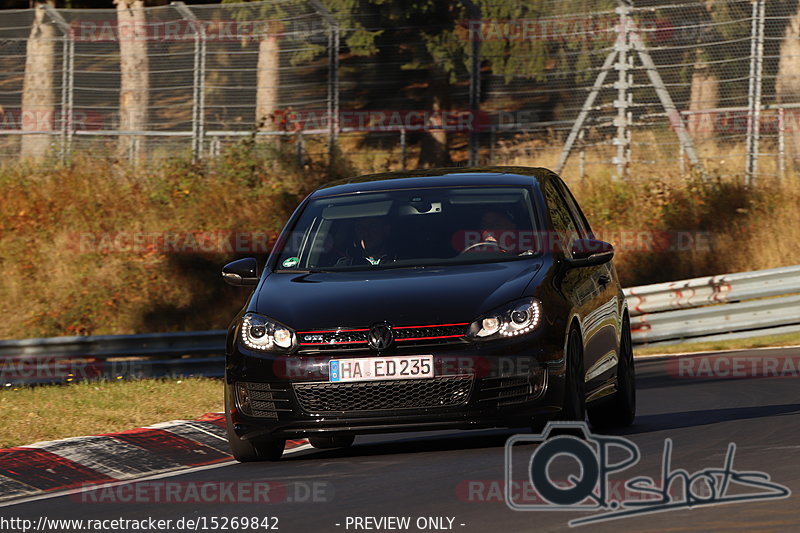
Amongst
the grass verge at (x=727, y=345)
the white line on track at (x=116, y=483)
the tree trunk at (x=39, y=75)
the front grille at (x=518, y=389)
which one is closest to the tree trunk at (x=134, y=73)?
the tree trunk at (x=39, y=75)

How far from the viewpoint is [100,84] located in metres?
26.0

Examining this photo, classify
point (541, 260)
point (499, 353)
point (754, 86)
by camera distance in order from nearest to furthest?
1. point (499, 353)
2. point (541, 260)
3. point (754, 86)

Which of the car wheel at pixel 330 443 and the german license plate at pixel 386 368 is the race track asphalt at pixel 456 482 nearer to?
the car wheel at pixel 330 443

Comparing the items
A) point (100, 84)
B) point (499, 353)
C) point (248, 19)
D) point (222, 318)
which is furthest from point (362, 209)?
point (100, 84)

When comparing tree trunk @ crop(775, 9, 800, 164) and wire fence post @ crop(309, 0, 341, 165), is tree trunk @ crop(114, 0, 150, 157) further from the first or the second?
tree trunk @ crop(775, 9, 800, 164)

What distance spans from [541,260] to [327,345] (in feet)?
4.75

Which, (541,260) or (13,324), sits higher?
(541,260)

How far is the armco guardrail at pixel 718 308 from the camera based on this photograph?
18.1 m

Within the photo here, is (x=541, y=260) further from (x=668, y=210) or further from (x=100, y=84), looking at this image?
(x=100, y=84)

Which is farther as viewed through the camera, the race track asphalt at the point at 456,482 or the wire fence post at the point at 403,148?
the wire fence post at the point at 403,148

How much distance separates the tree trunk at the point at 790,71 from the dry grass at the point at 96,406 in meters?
11.3

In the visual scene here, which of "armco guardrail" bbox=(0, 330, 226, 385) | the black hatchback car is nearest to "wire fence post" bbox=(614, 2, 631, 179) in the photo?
"armco guardrail" bbox=(0, 330, 226, 385)

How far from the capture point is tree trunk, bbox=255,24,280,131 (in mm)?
25172

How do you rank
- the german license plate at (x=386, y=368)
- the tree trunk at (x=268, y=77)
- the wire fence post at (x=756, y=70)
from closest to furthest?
the german license plate at (x=386, y=368) < the wire fence post at (x=756, y=70) < the tree trunk at (x=268, y=77)
